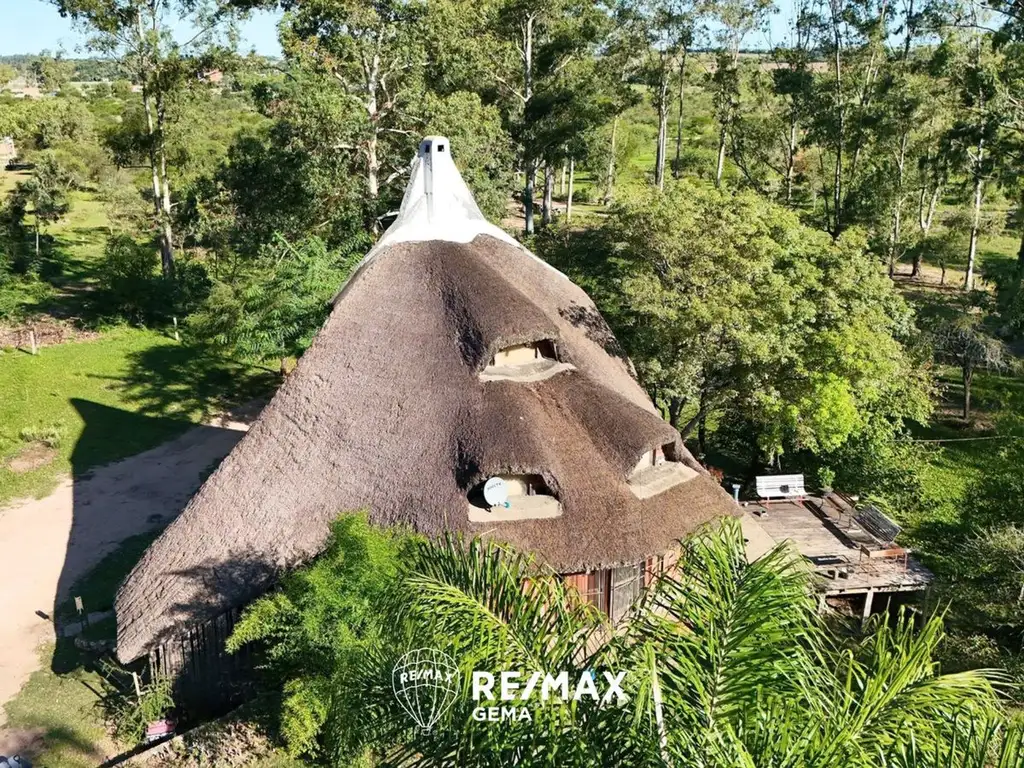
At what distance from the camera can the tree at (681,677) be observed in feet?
16.9

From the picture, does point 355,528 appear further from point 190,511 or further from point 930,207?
point 930,207

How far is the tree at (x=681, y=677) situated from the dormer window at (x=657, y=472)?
9451 millimetres

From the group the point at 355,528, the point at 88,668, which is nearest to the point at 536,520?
the point at 355,528

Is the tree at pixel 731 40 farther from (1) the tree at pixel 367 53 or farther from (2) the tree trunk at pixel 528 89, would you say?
(1) the tree at pixel 367 53

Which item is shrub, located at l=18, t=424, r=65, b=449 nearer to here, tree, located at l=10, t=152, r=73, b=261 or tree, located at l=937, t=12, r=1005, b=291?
tree, located at l=10, t=152, r=73, b=261

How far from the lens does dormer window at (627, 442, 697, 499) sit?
1628 centimetres

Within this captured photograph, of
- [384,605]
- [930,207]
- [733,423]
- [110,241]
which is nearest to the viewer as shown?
[384,605]

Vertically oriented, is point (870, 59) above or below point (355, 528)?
above

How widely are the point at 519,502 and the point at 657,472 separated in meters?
3.27

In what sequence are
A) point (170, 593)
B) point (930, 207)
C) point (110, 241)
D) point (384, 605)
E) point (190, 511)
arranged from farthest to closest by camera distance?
1. point (930, 207)
2. point (110, 241)
3. point (190, 511)
4. point (170, 593)
5. point (384, 605)

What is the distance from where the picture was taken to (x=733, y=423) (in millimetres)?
25016

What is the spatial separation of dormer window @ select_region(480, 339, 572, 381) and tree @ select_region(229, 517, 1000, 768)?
9.66m

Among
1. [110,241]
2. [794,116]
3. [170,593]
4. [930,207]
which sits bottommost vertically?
[170,593]

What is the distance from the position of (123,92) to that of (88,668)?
57.3 metres
